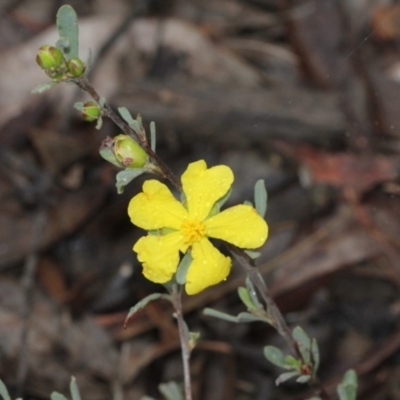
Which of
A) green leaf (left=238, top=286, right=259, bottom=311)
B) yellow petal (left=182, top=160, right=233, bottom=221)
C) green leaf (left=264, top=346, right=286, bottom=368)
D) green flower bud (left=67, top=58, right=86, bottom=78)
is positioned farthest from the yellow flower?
green leaf (left=264, top=346, right=286, bottom=368)

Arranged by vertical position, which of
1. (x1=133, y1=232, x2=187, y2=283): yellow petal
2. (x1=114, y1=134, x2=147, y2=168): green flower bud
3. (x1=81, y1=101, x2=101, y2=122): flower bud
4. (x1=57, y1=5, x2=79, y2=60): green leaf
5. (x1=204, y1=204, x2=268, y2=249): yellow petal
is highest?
(x1=57, y1=5, x2=79, y2=60): green leaf

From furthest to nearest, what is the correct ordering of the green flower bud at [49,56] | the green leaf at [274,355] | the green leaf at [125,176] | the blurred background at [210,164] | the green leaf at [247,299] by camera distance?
the blurred background at [210,164]
the green leaf at [274,355]
the green leaf at [247,299]
the green leaf at [125,176]
the green flower bud at [49,56]

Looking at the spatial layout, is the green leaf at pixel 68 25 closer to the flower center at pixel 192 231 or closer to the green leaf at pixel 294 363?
the flower center at pixel 192 231

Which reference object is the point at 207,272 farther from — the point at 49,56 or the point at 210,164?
the point at 210,164

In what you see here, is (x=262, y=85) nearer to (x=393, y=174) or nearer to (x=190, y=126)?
(x=190, y=126)

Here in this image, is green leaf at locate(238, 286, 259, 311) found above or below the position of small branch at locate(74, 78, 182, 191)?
below

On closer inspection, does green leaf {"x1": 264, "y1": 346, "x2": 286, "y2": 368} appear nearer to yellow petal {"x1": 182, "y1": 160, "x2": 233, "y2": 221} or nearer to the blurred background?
yellow petal {"x1": 182, "y1": 160, "x2": 233, "y2": 221}

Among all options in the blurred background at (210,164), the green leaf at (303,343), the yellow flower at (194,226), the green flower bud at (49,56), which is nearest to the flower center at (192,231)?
the yellow flower at (194,226)
